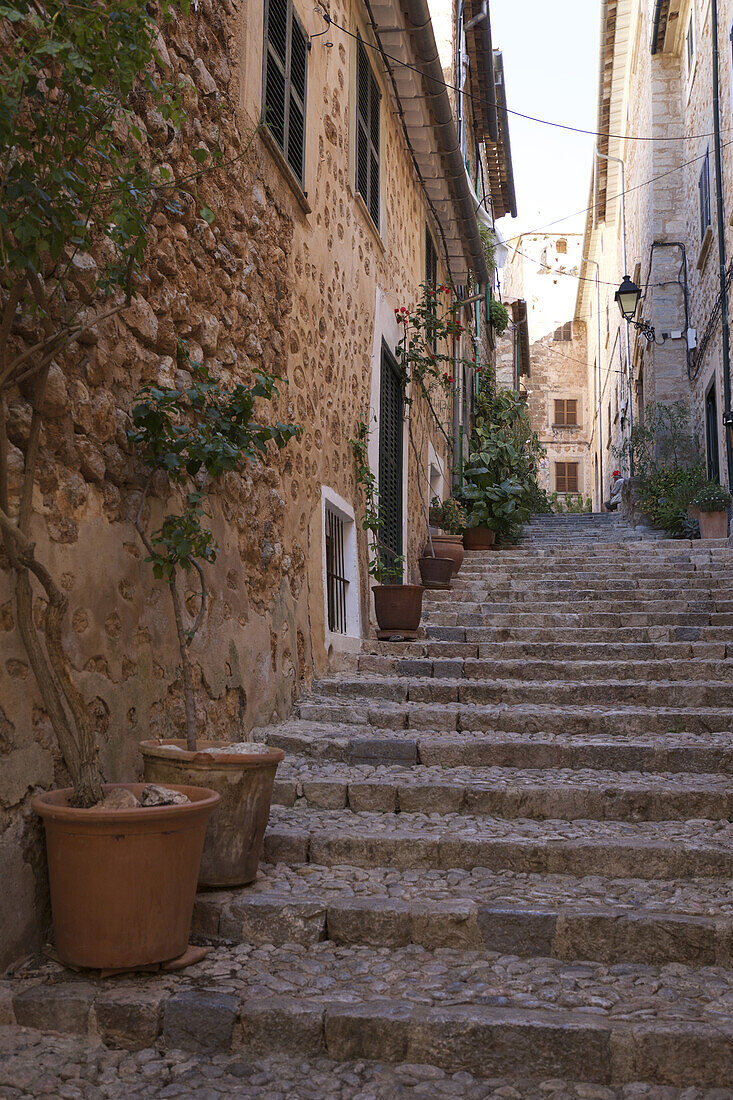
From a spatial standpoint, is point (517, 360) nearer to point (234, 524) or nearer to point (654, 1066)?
point (234, 524)

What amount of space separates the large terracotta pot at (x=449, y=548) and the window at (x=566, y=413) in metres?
22.2

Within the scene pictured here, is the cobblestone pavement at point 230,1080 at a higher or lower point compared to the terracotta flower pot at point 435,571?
lower

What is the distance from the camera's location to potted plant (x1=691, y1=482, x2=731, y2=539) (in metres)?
10.9

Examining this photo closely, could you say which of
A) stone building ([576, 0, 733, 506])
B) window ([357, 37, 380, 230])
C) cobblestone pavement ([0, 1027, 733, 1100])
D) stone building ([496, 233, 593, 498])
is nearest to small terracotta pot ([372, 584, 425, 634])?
window ([357, 37, 380, 230])

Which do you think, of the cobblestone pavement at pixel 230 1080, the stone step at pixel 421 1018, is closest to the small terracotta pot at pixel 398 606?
the stone step at pixel 421 1018

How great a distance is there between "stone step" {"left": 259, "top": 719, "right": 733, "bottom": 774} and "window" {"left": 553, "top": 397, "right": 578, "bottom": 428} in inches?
1063

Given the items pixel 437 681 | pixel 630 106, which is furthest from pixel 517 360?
pixel 437 681

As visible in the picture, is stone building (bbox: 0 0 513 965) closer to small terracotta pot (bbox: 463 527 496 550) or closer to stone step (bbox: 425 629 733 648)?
stone step (bbox: 425 629 733 648)

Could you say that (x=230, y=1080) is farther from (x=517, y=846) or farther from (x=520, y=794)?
(x=520, y=794)

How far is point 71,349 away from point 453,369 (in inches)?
367

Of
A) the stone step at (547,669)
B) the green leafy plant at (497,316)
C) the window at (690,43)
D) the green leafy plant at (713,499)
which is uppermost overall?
the window at (690,43)

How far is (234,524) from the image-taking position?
4.48 m

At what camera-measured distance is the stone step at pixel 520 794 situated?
4.02m

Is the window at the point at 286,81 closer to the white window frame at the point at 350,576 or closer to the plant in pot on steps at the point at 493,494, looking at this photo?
the white window frame at the point at 350,576
